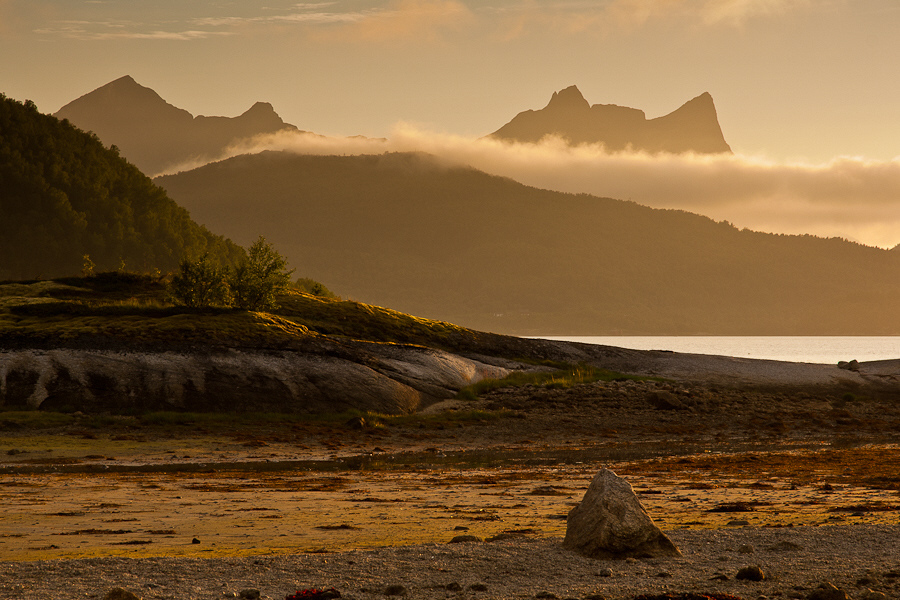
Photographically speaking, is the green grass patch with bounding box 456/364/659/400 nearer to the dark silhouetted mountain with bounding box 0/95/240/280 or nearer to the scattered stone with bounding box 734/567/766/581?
the scattered stone with bounding box 734/567/766/581

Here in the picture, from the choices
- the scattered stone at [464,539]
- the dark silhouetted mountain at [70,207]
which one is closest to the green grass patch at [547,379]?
the scattered stone at [464,539]

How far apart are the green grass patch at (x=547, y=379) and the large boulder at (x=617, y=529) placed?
2634 cm

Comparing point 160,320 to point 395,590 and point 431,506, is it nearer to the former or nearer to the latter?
point 431,506

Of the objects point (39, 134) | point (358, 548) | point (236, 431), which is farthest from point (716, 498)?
point (39, 134)

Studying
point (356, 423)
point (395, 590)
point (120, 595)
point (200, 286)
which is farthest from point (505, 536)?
point (200, 286)

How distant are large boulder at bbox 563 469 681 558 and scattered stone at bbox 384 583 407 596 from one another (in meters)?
2.86

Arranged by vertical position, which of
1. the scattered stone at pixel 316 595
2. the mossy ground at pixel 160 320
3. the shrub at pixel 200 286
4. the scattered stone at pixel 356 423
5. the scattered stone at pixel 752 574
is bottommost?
the scattered stone at pixel 356 423

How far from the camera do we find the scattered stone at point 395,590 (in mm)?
9383

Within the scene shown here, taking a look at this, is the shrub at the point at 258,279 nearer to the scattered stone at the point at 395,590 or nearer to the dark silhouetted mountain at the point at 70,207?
the scattered stone at the point at 395,590

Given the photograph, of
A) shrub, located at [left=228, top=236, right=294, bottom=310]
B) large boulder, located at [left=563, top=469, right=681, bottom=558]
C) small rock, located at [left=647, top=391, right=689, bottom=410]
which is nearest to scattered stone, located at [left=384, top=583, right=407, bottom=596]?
large boulder, located at [left=563, top=469, right=681, bottom=558]

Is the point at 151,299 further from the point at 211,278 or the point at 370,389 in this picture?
the point at 370,389

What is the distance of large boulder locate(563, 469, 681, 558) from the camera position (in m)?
11.0

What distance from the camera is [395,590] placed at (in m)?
9.42

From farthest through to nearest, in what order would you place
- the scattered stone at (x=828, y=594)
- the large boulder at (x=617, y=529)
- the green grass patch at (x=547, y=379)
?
the green grass patch at (x=547, y=379) < the large boulder at (x=617, y=529) < the scattered stone at (x=828, y=594)
